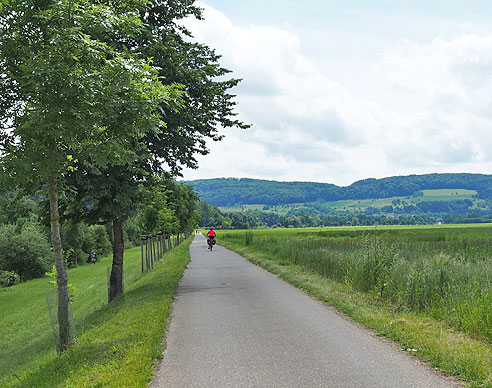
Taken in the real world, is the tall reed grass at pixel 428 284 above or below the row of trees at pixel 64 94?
below

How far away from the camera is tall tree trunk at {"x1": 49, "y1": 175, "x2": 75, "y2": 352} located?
754 centimetres

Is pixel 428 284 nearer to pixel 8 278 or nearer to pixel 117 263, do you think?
pixel 117 263

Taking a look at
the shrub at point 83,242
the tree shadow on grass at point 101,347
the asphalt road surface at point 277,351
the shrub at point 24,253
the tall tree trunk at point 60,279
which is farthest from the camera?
the shrub at point 83,242

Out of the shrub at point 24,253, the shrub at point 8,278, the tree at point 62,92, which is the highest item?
the tree at point 62,92

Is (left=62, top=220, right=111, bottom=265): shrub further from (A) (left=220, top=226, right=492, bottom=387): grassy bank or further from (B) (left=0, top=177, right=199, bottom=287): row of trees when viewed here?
(A) (left=220, top=226, right=492, bottom=387): grassy bank

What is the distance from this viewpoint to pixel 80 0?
6984 millimetres

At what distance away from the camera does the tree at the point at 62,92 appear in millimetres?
6566

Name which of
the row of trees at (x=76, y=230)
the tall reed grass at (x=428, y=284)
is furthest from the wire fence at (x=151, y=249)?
the tall reed grass at (x=428, y=284)

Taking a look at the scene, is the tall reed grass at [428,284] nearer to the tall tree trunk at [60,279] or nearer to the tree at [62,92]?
the tree at [62,92]

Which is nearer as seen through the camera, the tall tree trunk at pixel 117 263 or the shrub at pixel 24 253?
the tall tree trunk at pixel 117 263

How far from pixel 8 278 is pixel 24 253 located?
3.95 meters

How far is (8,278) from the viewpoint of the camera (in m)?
40.3

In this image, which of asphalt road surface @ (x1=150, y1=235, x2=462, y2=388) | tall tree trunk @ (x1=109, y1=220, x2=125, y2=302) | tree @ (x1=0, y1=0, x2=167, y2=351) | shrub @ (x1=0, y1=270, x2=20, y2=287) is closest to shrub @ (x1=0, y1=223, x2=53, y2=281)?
shrub @ (x1=0, y1=270, x2=20, y2=287)

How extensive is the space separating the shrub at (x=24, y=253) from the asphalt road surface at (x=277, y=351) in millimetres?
38197
